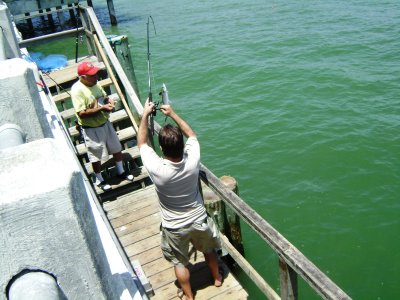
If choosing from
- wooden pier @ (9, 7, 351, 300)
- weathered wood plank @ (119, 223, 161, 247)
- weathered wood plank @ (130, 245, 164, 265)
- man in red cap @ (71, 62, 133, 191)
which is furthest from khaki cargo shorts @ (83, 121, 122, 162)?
weathered wood plank @ (130, 245, 164, 265)

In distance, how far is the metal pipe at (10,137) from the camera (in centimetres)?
229

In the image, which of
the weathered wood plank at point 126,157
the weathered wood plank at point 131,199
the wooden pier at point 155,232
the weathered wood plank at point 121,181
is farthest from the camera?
the weathered wood plank at point 126,157

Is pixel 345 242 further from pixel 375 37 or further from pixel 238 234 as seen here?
pixel 375 37

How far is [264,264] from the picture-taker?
23.3 ft

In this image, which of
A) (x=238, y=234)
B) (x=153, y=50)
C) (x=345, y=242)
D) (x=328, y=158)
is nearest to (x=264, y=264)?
(x=238, y=234)

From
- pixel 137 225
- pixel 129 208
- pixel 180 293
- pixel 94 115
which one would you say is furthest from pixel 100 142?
pixel 180 293

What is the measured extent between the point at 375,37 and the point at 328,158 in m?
7.75

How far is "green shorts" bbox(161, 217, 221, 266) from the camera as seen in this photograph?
3.93m

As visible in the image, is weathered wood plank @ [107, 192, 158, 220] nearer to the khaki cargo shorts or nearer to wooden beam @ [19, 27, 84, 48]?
the khaki cargo shorts

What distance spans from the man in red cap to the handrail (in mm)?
2286

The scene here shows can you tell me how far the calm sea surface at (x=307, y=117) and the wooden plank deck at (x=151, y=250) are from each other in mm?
2064

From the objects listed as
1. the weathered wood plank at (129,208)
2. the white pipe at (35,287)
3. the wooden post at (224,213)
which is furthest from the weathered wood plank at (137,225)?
the white pipe at (35,287)

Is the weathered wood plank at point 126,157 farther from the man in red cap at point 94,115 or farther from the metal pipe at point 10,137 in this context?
the metal pipe at point 10,137

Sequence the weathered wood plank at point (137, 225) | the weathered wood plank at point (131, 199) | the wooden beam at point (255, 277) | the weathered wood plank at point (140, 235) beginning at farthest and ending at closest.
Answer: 1. the weathered wood plank at point (131, 199)
2. the weathered wood plank at point (137, 225)
3. the weathered wood plank at point (140, 235)
4. the wooden beam at point (255, 277)
